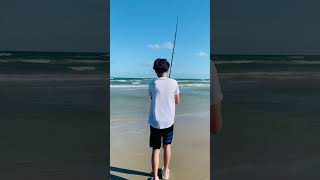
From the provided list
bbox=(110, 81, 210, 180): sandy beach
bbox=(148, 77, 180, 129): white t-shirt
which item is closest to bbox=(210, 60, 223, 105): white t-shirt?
bbox=(148, 77, 180, 129): white t-shirt

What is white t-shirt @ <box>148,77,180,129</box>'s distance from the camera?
285 cm

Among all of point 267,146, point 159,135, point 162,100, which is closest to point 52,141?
point 159,135

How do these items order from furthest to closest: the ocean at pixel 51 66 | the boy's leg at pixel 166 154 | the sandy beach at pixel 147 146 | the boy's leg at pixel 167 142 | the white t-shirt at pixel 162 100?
the ocean at pixel 51 66 → the sandy beach at pixel 147 146 → the boy's leg at pixel 166 154 → the boy's leg at pixel 167 142 → the white t-shirt at pixel 162 100

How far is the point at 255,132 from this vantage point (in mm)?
5039

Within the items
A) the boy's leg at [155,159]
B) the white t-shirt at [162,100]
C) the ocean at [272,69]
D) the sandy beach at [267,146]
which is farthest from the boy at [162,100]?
the ocean at [272,69]

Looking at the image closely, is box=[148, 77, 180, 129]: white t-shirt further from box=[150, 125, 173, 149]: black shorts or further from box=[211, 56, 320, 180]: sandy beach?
box=[211, 56, 320, 180]: sandy beach

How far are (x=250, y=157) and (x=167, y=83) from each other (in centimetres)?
158

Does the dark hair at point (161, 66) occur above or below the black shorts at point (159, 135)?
above

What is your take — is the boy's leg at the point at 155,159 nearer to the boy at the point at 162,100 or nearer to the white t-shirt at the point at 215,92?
the boy at the point at 162,100

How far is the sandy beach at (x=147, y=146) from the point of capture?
3.39 meters

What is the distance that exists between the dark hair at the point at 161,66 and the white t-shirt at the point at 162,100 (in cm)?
7

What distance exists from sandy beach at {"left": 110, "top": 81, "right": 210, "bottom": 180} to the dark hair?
3.34 ft

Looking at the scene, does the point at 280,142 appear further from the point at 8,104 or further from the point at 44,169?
the point at 8,104

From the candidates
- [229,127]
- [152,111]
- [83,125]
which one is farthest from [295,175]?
[83,125]
